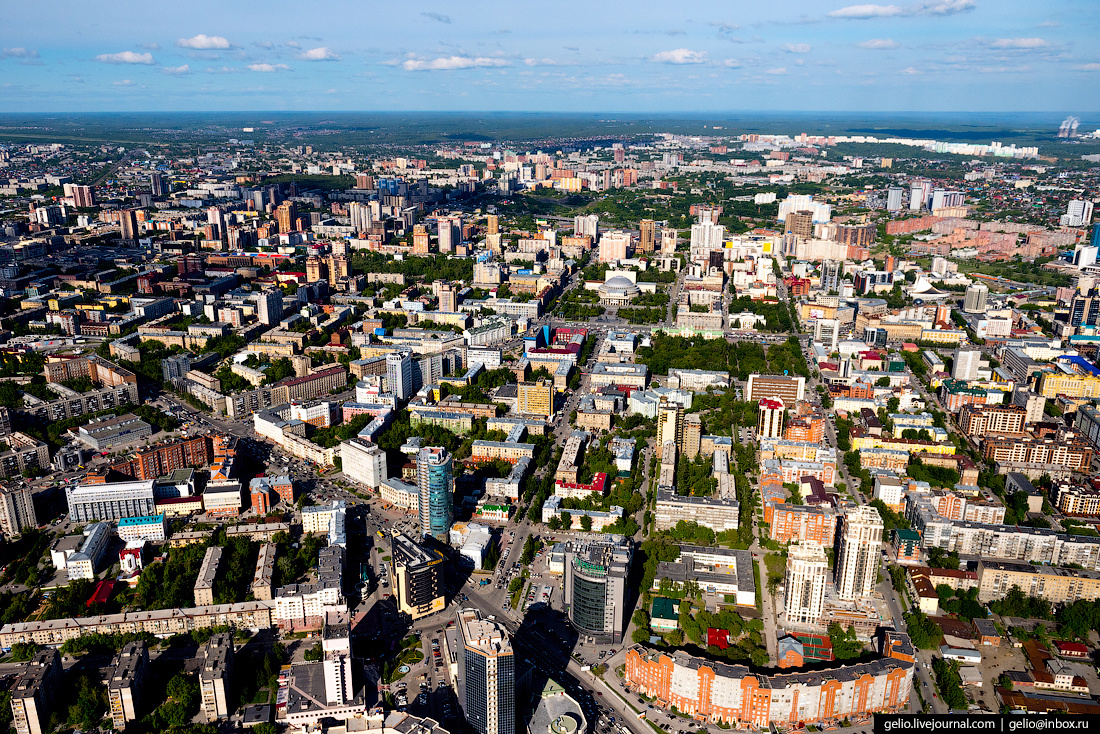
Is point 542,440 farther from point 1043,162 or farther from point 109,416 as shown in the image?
point 1043,162

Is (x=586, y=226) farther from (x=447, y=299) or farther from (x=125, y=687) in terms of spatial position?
(x=125, y=687)

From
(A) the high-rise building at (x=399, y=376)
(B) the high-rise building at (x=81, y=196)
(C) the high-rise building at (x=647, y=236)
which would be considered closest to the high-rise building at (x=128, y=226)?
(B) the high-rise building at (x=81, y=196)

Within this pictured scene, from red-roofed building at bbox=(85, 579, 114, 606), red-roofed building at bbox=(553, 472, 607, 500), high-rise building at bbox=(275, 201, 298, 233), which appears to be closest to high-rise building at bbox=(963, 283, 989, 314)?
red-roofed building at bbox=(553, 472, 607, 500)

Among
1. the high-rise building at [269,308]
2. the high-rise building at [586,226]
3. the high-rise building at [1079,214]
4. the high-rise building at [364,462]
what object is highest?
the high-rise building at [1079,214]

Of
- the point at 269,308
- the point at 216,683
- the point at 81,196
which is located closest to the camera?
the point at 216,683

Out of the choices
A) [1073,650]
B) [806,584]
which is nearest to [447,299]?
[806,584]

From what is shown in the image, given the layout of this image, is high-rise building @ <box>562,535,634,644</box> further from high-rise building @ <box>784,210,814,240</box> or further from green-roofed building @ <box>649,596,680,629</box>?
high-rise building @ <box>784,210,814,240</box>

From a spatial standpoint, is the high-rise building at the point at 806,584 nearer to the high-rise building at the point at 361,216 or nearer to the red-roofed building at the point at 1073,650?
the red-roofed building at the point at 1073,650
